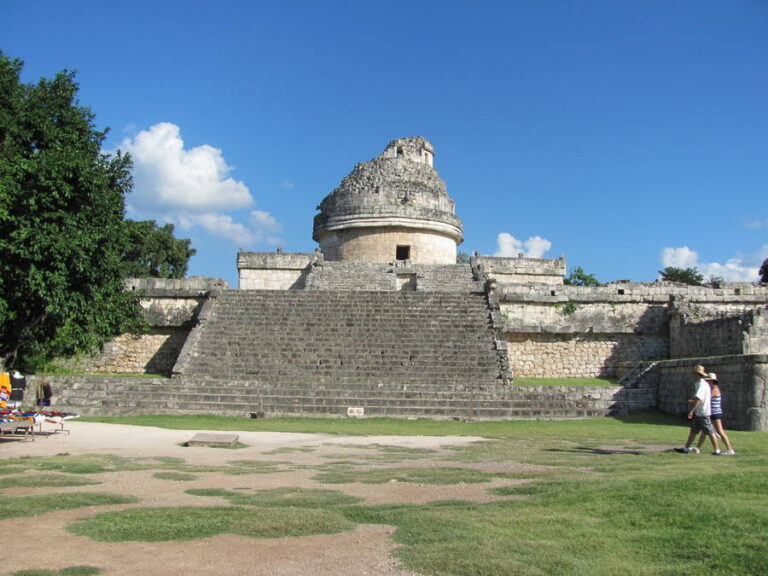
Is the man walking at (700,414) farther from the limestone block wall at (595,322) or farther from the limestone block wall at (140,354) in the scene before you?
the limestone block wall at (140,354)

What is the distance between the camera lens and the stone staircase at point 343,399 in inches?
566

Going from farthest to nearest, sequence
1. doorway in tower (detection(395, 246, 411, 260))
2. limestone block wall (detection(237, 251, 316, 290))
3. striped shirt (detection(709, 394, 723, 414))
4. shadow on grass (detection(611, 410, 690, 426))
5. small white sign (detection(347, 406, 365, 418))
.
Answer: doorway in tower (detection(395, 246, 411, 260)), limestone block wall (detection(237, 251, 316, 290)), small white sign (detection(347, 406, 365, 418)), shadow on grass (detection(611, 410, 690, 426)), striped shirt (detection(709, 394, 723, 414))

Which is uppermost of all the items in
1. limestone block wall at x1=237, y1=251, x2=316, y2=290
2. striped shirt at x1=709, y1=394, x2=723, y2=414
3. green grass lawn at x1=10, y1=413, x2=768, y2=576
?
limestone block wall at x1=237, y1=251, x2=316, y2=290

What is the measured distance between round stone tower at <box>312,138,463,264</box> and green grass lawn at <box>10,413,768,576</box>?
18718 mm

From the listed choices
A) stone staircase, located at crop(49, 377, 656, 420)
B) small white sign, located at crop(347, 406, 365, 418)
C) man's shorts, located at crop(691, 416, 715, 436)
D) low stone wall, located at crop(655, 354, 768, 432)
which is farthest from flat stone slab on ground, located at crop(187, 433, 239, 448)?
low stone wall, located at crop(655, 354, 768, 432)

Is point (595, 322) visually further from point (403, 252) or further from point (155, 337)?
point (155, 337)

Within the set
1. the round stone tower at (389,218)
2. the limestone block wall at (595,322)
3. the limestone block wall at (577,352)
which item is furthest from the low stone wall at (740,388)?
the round stone tower at (389,218)

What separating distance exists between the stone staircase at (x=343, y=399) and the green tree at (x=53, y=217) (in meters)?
1.37

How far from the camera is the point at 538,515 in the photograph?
5215mm

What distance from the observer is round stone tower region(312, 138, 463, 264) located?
2692 centimetres

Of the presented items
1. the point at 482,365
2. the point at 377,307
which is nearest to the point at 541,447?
the point at 482,365

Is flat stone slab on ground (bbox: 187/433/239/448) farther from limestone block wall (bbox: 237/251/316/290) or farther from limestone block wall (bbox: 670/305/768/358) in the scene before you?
limestone block wall (bbox: 237/251/316/290)

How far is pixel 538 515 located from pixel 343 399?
31.9 feet

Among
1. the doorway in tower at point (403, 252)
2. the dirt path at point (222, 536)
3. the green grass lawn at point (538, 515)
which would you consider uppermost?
the doorway in tower at point (403, 252)
